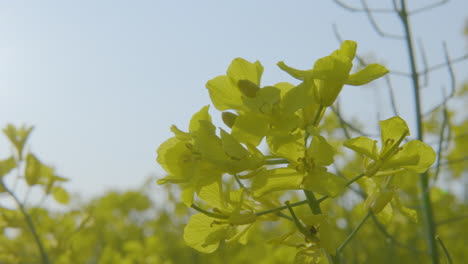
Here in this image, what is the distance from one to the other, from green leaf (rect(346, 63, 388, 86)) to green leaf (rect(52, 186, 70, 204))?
1.50 m

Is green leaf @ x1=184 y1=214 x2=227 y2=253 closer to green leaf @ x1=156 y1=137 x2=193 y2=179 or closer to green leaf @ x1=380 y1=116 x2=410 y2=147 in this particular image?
green leaf @ x1=156 y1=137 x2=193 y2=179

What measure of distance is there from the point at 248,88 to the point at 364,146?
26cm

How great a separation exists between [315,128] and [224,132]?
17 centimetres

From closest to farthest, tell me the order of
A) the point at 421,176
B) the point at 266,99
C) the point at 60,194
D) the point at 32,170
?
the point at 266,99
the point at 421,176
the point at 32,170
the point at 60,194

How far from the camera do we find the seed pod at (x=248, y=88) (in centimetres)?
86

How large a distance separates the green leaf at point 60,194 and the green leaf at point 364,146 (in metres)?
1.49

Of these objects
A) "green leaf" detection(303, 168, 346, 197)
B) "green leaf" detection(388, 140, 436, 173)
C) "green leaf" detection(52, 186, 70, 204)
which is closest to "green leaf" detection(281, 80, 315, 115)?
"green leaf" detection(303, 168, 346, 197)

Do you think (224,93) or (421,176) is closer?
(224,93)

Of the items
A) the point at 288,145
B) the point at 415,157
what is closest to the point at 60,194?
the point at 288,145

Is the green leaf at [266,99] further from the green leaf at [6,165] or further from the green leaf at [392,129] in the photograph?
the green leaf at [6,165]

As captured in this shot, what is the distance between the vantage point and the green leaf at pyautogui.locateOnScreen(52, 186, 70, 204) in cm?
198

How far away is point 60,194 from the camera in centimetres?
200

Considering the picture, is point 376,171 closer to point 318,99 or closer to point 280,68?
point 318,99

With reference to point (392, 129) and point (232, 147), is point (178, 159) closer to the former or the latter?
point (232, 147)
